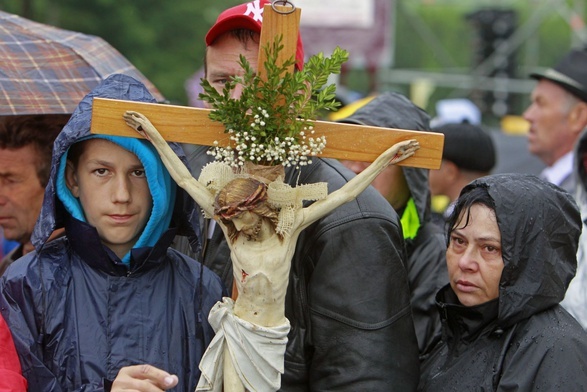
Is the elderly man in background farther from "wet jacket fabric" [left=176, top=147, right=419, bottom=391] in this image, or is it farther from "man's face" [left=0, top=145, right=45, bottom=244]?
"wet jacket fabric" [left=176, top=147, right=419, bottom=391]

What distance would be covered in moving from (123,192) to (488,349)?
1286mm

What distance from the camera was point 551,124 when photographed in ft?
23.4

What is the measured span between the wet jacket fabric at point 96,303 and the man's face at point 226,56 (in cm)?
43

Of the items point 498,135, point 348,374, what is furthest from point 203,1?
point 348,374

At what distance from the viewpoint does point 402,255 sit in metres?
3.37

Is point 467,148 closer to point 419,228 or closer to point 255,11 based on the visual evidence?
point 419,228

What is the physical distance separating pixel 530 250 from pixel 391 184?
1.55 meters

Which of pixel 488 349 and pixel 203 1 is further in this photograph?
pixel 203 1

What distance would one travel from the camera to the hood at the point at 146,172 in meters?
3.15

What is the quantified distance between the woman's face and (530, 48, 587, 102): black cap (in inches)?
152

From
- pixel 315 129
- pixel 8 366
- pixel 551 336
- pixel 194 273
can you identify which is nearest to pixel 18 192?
pixel 194 273

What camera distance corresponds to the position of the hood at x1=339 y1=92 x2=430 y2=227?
4.82 m

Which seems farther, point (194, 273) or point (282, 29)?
point (194, 273)

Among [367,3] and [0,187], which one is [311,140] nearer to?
[0,187]
